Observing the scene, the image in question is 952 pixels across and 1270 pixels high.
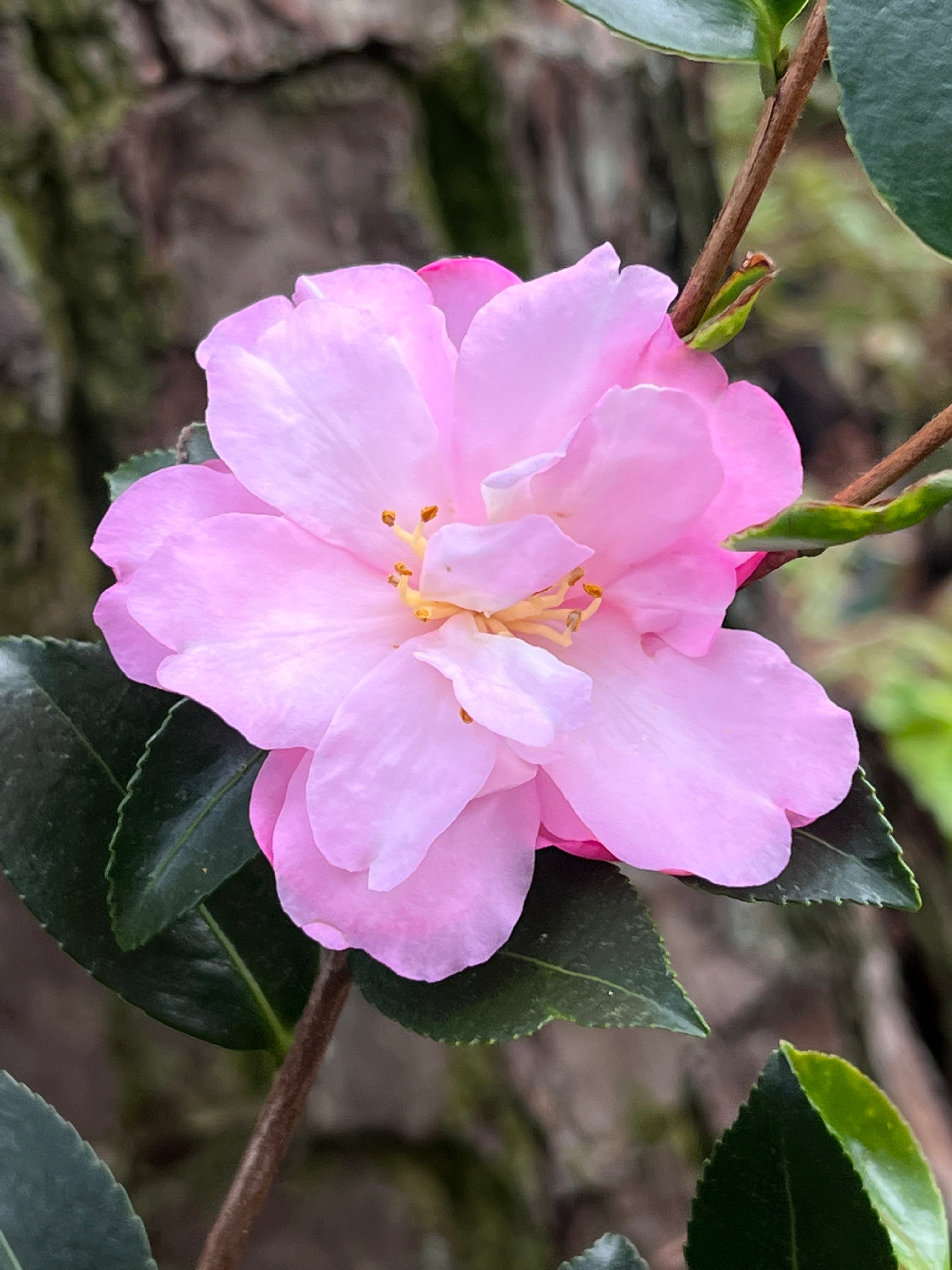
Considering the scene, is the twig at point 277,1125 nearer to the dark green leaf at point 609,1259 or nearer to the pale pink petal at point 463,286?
the dark green leaf at point 609,1259

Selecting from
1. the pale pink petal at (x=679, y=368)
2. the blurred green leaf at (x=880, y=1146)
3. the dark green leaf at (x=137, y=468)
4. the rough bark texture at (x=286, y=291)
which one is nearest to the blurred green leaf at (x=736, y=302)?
the pale pink petal at (x=679, y=368)

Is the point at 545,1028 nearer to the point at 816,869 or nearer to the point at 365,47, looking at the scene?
the point at 816,869

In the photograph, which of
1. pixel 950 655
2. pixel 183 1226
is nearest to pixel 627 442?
pixel 183 1226

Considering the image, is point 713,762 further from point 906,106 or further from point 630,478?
point 906,106

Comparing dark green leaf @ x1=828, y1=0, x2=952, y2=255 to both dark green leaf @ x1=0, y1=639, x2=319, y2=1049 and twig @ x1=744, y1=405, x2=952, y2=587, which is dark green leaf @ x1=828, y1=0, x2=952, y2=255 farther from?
dark green leaf @ x1=0, y1=639, x2=319, y2=1049

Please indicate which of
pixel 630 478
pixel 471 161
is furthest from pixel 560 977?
pixel 471 161

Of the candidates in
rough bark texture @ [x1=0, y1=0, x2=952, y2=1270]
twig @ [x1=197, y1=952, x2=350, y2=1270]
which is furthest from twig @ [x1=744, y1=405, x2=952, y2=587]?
rough bark texture @ [x1=0, y1=0, x2=952, y2=1270]
